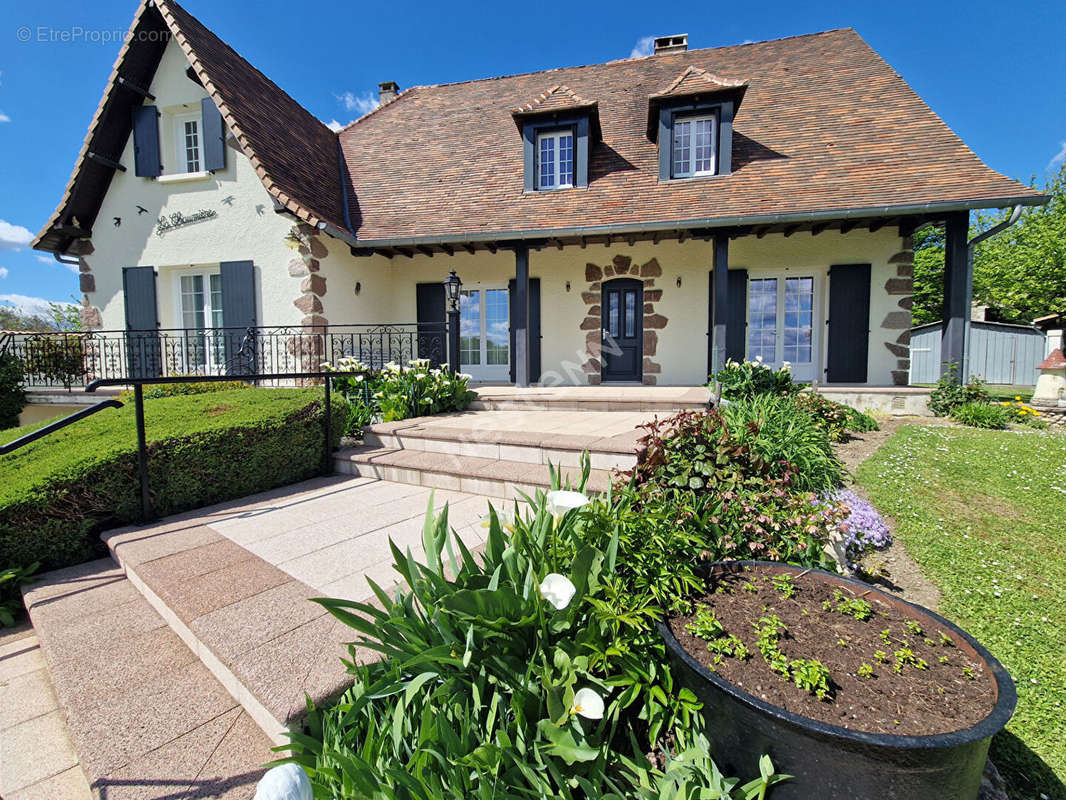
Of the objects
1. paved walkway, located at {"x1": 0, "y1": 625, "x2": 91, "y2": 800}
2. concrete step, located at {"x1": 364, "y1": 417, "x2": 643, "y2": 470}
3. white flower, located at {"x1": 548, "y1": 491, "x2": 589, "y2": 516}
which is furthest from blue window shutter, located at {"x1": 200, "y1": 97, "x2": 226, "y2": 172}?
white flower, located at {"x1": 548, "y1": 491, "x2": 589, "y2": 516}

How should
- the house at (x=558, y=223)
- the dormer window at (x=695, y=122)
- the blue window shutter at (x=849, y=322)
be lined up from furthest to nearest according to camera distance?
the blue window shutter at (x=849, y=322)
the dormer window at (x=695, y=122)
the house at (x=558, y=223)

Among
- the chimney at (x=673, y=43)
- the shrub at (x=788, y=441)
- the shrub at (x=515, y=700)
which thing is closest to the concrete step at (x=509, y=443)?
the shrub at (x=788, y=441)

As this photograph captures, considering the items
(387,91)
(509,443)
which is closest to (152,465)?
(509,443)

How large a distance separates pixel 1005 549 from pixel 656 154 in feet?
26.3

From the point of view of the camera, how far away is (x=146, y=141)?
333 inches

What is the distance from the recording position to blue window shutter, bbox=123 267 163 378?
8.59 m

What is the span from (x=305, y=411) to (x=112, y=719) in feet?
10.5

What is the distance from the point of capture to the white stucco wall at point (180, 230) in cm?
807

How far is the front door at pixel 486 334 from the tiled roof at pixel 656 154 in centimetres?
168

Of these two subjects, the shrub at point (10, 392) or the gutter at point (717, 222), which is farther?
the shrub at point (10, 392)

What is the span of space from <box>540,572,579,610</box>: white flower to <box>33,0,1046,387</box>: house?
666 cm

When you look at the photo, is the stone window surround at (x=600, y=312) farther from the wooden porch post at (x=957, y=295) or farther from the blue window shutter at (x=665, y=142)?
the wooden porch post at (x=957, y=295)

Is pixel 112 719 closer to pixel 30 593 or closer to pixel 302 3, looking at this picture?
pixel 30 593

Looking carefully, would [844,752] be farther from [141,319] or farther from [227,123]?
[141,319]
